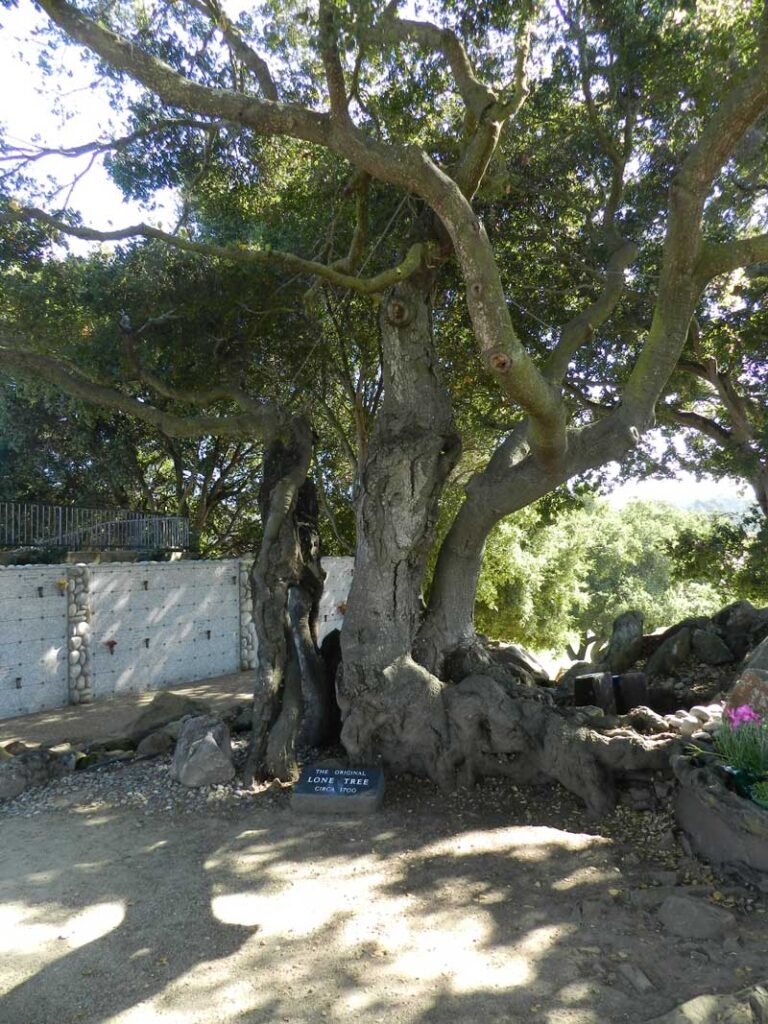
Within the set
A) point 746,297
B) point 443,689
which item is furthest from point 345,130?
point 746,297

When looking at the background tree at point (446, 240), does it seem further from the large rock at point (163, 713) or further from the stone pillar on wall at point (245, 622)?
the stone pillar on wall at point (245, 622)

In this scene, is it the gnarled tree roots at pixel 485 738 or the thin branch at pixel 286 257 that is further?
the thin branch at pixel 286 257

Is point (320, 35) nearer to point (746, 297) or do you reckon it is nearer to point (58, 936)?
point (58, 936)

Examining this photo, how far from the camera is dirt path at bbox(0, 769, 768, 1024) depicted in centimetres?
371

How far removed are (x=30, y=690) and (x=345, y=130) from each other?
973 cm

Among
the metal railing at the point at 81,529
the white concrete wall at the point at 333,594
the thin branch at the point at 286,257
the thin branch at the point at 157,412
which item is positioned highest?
the thin branch at the point at 286,257

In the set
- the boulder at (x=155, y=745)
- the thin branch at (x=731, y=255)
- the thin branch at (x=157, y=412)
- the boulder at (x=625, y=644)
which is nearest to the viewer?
the thin branch at (x=731, y=255)

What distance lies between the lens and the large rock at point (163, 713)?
9.00 m

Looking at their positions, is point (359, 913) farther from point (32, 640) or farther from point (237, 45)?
point (32, 640)

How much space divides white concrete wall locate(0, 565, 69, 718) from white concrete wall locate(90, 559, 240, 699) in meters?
0.74

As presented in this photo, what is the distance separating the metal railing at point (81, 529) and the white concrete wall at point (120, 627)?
1.38 metres

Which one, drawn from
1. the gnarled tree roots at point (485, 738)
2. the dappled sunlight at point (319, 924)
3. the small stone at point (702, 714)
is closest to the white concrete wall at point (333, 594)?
the gnarled tree roots at point (485, 738)

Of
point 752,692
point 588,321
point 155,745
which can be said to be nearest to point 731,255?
point 588,321

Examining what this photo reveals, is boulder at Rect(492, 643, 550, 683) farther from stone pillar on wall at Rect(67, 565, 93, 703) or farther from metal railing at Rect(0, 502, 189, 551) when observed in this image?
metal railing at Rect(0, 502, 189, 551)
